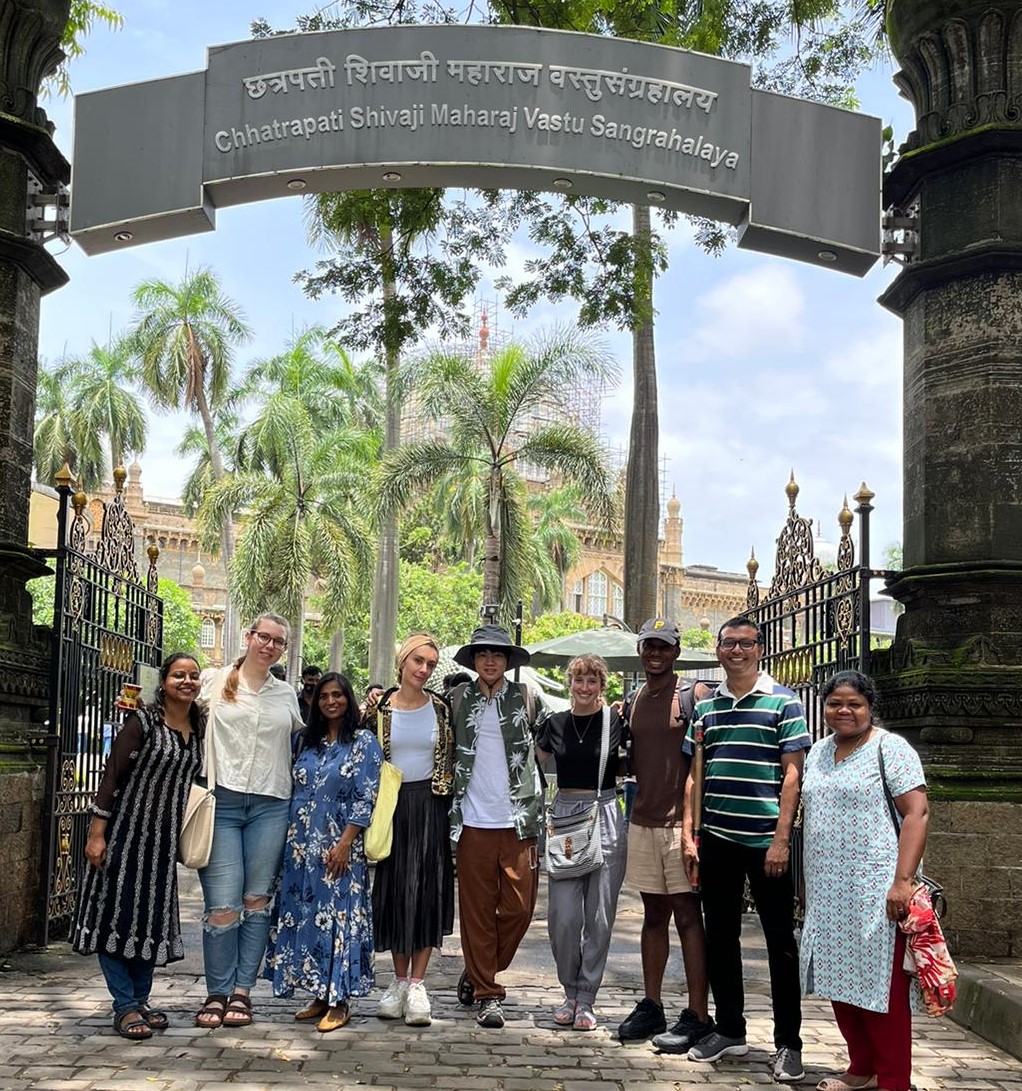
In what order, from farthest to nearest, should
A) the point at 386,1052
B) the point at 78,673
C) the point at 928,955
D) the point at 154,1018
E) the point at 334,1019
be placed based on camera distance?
the point at 78,673
the point at 334,1019
the point at 154,1018
the point at 386,1052
the point at 928,955

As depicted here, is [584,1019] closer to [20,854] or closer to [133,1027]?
[133,1027]

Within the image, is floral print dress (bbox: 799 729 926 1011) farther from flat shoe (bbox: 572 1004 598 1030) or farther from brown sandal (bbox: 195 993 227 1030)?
brown sandal (bbox: 195 993 227 1030)

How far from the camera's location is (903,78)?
7434 mm

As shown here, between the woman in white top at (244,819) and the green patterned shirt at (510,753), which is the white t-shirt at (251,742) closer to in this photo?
the woman in white top at (244,819)

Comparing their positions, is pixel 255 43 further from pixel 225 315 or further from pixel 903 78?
pixel 225 315

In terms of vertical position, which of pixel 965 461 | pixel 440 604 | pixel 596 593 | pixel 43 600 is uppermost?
pixel 596 593

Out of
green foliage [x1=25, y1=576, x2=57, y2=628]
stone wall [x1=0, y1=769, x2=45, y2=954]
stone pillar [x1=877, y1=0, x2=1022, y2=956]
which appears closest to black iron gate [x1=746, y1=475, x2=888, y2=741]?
stone pillar [x1=877, y1=0, x2=1022, y2=956]

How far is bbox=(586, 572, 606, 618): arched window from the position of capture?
6775 centimetres

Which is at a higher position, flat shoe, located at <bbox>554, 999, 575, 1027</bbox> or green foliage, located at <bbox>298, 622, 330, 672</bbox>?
green foliage, located at <bbox>298, 622, 330, 672</bbox>

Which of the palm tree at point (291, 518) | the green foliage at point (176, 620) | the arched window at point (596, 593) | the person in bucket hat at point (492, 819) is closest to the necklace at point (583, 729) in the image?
the person in bucket hat at point (492, 819)

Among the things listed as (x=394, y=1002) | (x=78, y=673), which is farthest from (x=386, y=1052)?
(x=78, y=673)

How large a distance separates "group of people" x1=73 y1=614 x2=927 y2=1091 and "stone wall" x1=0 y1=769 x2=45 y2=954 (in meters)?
1.58

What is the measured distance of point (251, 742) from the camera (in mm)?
5617

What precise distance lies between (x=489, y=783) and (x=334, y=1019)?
119 centimetres
